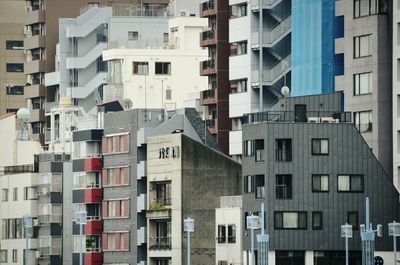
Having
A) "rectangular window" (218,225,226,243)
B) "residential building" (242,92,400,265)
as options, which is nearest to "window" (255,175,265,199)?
"residential building" (242,92,400,265)

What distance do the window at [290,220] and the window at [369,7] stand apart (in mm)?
15966

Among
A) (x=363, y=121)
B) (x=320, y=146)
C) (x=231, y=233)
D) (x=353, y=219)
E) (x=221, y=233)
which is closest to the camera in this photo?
(x=353, y=219)

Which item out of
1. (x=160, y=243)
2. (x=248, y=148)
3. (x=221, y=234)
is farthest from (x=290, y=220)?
(x=160, y=243)

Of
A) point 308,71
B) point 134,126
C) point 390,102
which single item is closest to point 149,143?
point 134,126

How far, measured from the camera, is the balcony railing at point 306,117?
544 feet

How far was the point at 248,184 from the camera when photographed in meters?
168

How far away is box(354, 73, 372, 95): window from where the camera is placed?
554 feet

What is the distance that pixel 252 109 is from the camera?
643 feet

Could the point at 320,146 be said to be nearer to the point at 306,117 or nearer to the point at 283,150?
the point at 283,150

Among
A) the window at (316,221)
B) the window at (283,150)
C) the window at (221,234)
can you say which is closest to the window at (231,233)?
the window at (221,234)

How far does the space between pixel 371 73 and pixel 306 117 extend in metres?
6.13

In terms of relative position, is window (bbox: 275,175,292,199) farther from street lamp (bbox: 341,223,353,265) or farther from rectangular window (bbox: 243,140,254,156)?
street lamp (bbox: 341,223,353,265)

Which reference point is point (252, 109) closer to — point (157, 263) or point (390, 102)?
point (157, 263)

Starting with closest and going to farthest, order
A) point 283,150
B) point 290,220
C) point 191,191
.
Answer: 1. point 290,220
2. point 283,150
3. point 191,191
